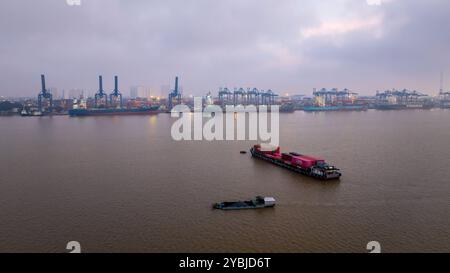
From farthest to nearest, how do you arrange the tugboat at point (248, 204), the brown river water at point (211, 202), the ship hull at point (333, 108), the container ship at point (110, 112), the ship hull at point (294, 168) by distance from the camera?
the ship hull at point (333, 108) < the container ship at point (110, 112) < the ship hull at point (294, 168) < the tugboat at point (248, 204) < the brown river water at point (211, 202)

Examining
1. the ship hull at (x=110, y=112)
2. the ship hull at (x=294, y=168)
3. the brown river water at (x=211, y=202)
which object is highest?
the ship hull at (x=110, y=112)

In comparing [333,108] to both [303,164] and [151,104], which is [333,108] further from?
[303,164]

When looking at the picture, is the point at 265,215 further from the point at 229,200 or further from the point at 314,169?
the point at 314,169

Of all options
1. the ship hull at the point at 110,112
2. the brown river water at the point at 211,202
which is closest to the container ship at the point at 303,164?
the brown river water at the point at 211,202

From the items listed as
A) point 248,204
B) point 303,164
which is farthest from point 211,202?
point 303,164

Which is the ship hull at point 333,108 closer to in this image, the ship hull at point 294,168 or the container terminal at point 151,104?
the container terminal at point 151,104

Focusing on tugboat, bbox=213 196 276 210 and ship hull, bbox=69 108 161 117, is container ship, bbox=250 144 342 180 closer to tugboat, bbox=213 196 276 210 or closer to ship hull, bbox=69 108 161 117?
tugboat, bbox=213 196 276 210
